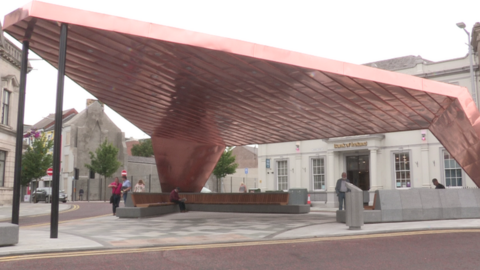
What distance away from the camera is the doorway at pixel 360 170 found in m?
32.9

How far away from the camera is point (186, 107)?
1722 centimetres

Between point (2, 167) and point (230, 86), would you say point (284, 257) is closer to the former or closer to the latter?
point (230, 86)

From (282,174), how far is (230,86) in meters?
23.8

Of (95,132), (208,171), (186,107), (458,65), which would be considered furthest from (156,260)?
(95,132)

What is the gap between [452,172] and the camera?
28641mm

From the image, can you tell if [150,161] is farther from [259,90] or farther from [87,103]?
[259,90]

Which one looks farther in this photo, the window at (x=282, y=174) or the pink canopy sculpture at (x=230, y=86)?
the window at (x=282, y=174)

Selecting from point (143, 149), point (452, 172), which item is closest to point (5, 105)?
point (452, 172)

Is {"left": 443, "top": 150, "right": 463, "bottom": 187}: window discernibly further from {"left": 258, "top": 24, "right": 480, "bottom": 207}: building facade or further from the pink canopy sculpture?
the pink canopy sculpture

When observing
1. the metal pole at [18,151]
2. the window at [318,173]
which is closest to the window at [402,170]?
the window at [318,173]

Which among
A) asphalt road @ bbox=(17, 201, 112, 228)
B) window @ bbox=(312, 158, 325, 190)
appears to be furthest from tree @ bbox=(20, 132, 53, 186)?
window @ bbox=(312, 158, 325, 190)

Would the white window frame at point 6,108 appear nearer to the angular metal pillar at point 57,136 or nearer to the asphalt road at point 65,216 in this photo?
the asphalt road at point 65,216

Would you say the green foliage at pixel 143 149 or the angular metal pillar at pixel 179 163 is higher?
the green foliage at pixel 143 149

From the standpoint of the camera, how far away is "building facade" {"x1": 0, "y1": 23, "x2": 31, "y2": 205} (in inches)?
1150
